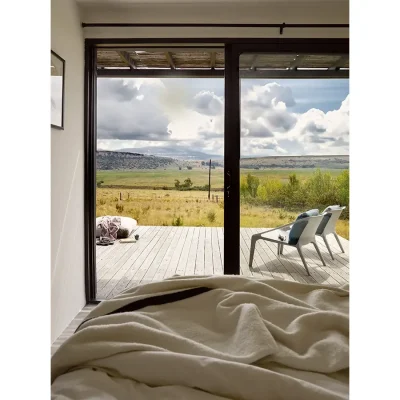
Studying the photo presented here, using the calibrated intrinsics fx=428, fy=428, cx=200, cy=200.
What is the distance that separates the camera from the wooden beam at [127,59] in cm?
409

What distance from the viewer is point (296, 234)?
12.6ft

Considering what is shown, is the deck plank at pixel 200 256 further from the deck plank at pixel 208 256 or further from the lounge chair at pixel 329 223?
the lounge chair at pixel 329 223

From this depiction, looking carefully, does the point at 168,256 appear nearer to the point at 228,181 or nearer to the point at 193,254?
the point at 193,254

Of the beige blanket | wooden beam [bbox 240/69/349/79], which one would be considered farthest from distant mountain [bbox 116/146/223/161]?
the beige blanket

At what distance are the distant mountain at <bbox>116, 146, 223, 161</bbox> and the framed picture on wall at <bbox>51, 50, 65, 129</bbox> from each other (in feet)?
4.58

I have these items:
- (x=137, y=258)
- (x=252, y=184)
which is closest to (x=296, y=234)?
(x=252, y=184)

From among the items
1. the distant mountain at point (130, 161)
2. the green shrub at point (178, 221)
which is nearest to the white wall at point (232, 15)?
the distant mountain at point (130, 161)

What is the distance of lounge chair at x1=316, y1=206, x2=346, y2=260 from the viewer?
3824mm

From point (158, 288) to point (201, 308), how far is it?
25cm

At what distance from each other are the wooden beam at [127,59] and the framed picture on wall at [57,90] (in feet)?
3.11

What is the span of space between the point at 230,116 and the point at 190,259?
5.01 ft
